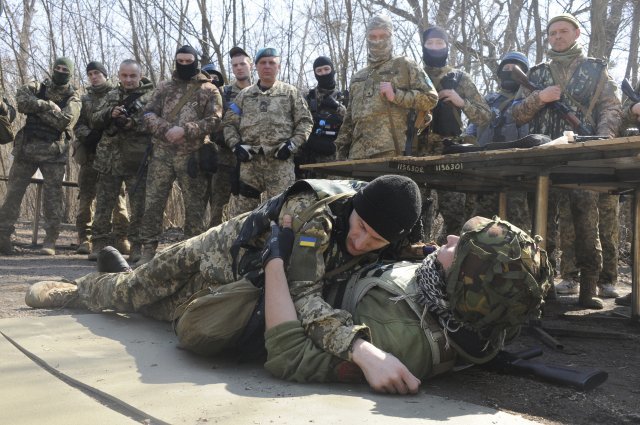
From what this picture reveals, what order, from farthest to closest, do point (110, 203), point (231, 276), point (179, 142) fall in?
point (110, 203) < point (179, 142) < point (231, 276)

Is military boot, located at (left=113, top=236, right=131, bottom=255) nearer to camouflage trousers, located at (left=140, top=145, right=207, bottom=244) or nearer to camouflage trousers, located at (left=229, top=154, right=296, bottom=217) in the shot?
camouflage trousers, located at (left=140, top=145, right=207, bottom=244)

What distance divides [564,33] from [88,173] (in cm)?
537

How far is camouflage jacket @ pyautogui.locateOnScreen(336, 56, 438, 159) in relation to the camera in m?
5.29

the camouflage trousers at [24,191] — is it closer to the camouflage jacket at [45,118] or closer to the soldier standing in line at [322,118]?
the camouflage jacket at [45,118]

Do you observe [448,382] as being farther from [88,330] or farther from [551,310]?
[551,310]

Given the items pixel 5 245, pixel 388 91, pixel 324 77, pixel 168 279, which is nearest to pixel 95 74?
pixel 5 245

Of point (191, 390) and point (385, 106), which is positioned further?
point (385, 106)

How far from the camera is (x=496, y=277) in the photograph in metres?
2.21

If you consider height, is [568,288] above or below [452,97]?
below

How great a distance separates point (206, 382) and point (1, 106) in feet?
19.7

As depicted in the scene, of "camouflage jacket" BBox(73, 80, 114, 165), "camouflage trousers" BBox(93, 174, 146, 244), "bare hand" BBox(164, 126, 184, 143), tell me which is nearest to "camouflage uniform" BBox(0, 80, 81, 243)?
"camouflage jacket" BBox(73, 80, 114, 165)

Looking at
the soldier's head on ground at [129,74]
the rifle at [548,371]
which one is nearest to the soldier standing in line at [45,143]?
the soldier's head on ground at [129,74]

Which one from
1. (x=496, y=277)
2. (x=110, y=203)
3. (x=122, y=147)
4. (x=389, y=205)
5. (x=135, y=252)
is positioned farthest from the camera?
(x=110, y=203)

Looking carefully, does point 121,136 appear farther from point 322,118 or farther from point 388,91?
point 388,91
